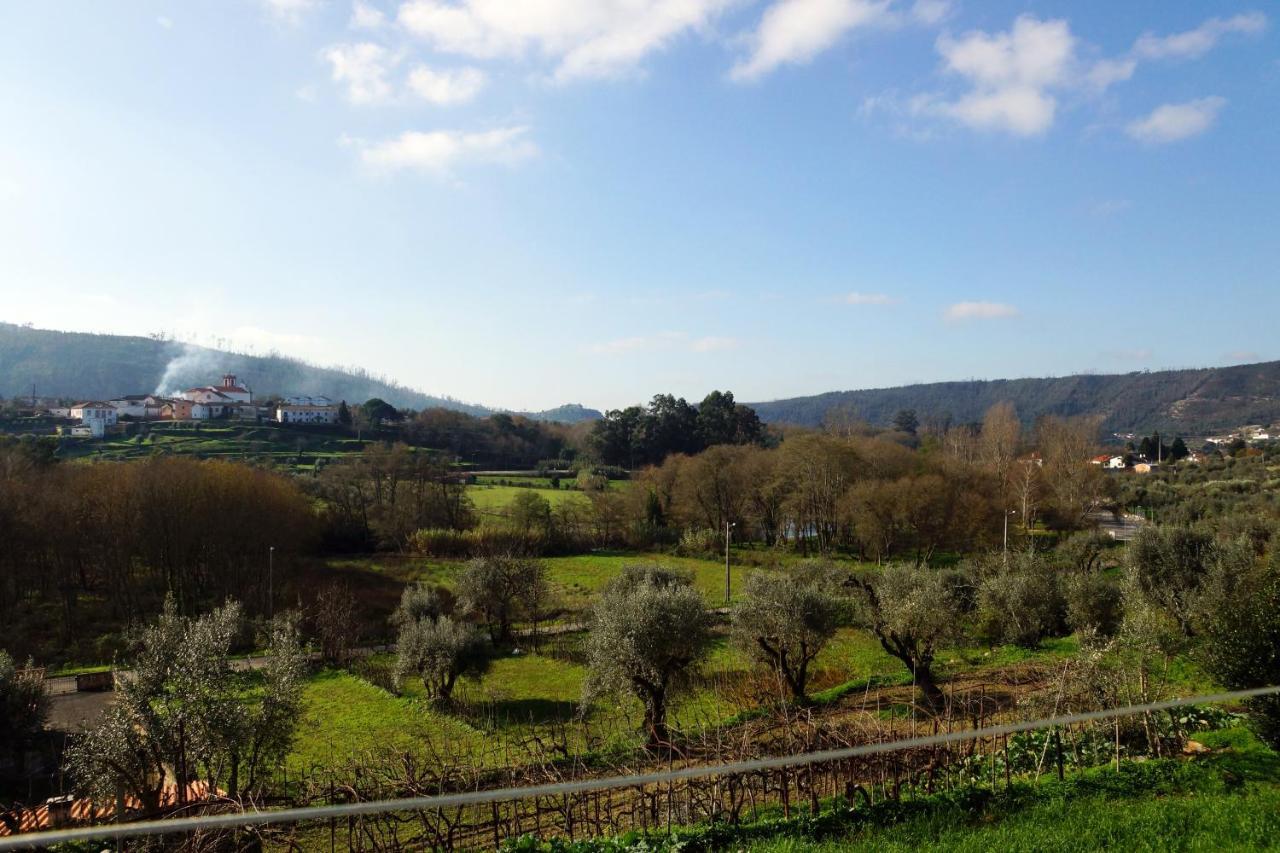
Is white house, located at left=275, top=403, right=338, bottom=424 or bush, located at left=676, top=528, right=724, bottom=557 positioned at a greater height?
white house, located at left=275, top=403, right=338, bottom=424

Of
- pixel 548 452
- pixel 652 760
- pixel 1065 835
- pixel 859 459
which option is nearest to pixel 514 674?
pixel 652 760

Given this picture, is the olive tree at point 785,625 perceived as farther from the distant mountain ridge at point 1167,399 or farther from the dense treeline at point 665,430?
the distant mountain ridge at point 1167,399

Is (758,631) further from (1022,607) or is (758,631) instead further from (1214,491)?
(1214,491)

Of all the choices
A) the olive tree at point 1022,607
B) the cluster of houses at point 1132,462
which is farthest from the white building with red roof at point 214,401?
the cluster of houses at point 1132,462

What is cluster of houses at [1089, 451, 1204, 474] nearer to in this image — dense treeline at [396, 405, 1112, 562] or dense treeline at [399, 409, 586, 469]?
dense treeline at [396, 405, 1112, 562]

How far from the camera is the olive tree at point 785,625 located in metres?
19.6

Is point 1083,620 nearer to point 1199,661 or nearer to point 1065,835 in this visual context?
point 1199,661

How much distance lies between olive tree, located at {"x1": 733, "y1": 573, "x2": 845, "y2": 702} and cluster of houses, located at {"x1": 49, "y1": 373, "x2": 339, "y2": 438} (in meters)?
87.1

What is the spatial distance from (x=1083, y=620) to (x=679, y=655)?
12.9 m

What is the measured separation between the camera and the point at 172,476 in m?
32.1

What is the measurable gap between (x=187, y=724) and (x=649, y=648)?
945 cm

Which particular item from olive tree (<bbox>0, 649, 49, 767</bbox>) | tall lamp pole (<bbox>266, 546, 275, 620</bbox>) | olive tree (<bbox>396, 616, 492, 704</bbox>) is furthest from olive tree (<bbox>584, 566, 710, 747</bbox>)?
tall lamp pole (<bbox>266, 546, 275, 620</bbox>)

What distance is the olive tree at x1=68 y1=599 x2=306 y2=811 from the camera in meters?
11.2

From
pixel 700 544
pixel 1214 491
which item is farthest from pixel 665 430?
pixel 1214 491
